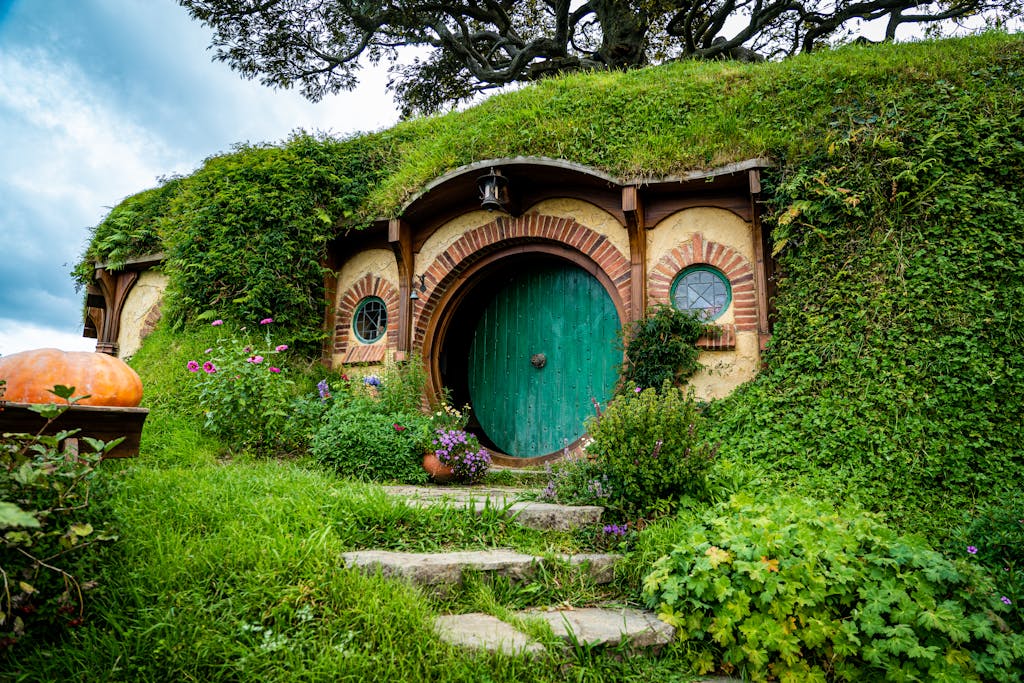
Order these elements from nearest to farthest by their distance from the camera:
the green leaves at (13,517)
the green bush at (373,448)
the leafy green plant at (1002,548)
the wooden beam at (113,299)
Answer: the green leaves at (13,517) → the leafy green plant at (1002,548) → the green bush at (373,448) → the wooden beam at (113,299)

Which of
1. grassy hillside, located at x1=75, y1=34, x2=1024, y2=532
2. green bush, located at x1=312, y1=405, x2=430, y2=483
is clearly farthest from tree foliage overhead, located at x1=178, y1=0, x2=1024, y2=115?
green bush, located at x1=312, y1=405, x2=430, y2=483

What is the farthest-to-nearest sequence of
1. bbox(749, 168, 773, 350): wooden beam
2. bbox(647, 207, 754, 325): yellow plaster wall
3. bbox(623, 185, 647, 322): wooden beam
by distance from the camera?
1. bbox(623, 185, 647, 322): wooden beam
2. bbox(647, 207, 754, 325): yellow plaster wall
3. bbox(749, 168, 773, 350): wooden beam

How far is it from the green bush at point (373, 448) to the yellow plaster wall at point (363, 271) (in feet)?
6.60

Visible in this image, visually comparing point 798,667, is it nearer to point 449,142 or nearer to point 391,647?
point 391,647

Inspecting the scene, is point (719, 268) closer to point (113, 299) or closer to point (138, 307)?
point (138, 307)

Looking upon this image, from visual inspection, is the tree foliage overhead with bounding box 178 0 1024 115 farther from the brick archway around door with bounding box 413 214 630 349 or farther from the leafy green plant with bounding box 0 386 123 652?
the leafy green plant with bounding box 0 386 123 652

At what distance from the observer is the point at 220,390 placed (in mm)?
5848

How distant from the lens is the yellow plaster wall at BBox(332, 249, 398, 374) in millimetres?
7441

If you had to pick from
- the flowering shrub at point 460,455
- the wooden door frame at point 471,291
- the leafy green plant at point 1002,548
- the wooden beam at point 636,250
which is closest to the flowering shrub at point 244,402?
the flowering shrub at point 460,455

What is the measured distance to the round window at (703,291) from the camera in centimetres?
573

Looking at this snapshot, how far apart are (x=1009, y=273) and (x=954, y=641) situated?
2889 mm

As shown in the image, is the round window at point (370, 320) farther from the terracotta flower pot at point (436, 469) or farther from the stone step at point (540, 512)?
the stone step at point (540, 512)

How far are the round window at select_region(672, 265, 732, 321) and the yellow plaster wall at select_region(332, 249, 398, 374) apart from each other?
324 centimetres

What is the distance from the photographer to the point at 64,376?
13.2ft
